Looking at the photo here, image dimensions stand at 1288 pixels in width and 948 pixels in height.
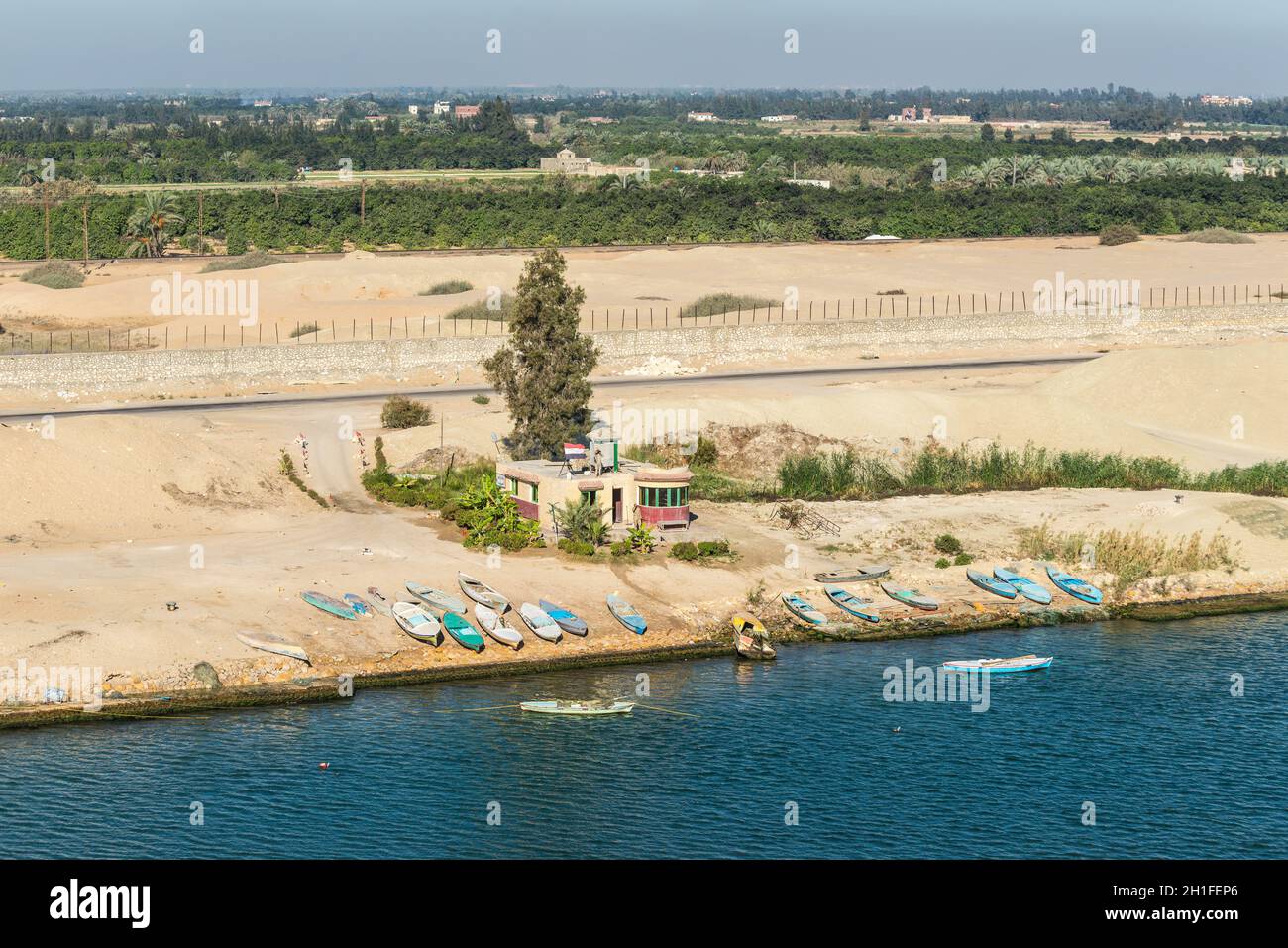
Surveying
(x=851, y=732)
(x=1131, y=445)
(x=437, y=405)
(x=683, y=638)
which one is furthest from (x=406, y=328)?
(x=851, y=732)

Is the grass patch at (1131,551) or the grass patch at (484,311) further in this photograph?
the grass patch at (484,311)

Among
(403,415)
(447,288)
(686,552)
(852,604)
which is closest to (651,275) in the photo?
(447,288)

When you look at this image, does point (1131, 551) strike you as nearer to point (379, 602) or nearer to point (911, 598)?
point (911, 598)

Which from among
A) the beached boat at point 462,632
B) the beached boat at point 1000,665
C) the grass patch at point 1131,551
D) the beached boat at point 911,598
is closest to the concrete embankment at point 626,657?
the beached boat at point 911,598

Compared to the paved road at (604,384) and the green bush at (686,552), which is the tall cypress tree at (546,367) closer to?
the green bush at (686,552)

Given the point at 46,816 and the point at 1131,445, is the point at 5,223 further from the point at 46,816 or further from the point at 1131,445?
the point at 46,816

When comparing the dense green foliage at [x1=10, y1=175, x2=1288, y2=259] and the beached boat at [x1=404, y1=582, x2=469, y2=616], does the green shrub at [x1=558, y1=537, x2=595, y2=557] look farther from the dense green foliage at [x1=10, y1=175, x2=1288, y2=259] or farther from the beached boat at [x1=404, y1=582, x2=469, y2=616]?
the dense green foliage at [x1=10, y1=175, x2=1288, y2=259]
